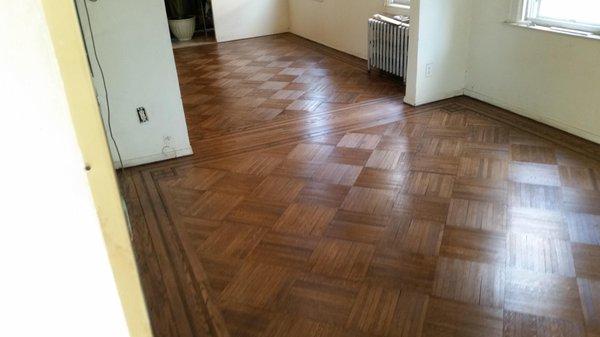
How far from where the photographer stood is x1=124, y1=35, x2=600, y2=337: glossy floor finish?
6.56ft

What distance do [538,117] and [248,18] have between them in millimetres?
Result: 4960

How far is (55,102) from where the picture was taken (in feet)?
1.60

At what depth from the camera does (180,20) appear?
752cm

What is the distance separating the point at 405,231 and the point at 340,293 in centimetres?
59

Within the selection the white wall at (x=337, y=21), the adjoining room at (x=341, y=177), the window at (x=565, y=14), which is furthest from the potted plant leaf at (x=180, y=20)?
the window at (x=565, y=14)

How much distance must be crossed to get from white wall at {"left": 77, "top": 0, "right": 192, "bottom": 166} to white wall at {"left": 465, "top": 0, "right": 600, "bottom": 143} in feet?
8.38

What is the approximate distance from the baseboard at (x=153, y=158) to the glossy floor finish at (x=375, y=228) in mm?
63

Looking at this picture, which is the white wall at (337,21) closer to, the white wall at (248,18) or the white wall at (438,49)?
the white wall at (248,18)

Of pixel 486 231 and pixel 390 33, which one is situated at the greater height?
pixel 390 33

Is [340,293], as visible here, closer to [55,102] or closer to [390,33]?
[55,102]

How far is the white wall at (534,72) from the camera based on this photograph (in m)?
3.34

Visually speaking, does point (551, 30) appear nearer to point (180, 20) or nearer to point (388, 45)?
point (388, 45)

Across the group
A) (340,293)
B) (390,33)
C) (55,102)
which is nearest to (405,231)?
(340,293)

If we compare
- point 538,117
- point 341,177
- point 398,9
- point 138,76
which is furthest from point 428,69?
point 138,76
